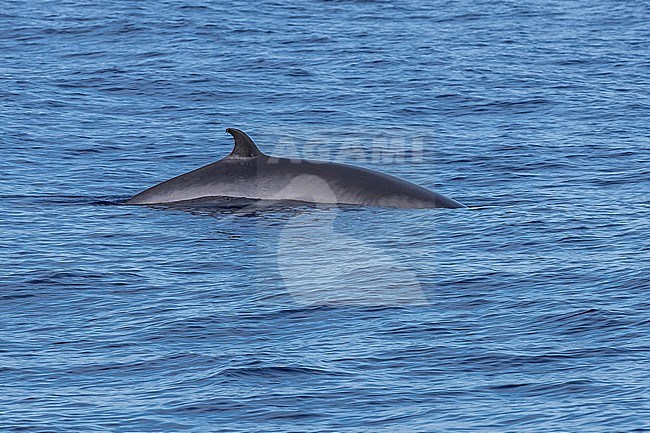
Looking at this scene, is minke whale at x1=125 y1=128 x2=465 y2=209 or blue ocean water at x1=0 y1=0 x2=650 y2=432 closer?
blue ocean water at x1=0 y1=0 x2=650 y2=432

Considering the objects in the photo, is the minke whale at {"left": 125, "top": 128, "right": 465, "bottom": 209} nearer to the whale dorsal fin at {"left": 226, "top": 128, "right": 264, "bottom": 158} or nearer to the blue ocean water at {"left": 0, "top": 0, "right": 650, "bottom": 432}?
the whale dorsal fin at {"left": 226, "top": 128, "right": 264, "bottom": 158}

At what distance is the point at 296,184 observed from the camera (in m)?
21.6

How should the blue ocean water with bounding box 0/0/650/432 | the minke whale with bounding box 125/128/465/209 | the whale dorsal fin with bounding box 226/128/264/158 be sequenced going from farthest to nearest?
the minke whale with bounding box 125/128/465/209
the whale dorsal fin with bounding box 226/128/264/158
the blue ocean water with bounding box 0/0/650/432

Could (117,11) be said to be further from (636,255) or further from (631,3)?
(636,255)

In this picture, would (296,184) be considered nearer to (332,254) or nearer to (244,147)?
(244,147)

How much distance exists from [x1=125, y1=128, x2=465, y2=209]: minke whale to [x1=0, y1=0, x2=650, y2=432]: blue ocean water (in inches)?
11.3

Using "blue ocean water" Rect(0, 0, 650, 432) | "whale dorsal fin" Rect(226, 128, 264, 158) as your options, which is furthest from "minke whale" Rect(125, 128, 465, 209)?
"blue ocean water" Rect(0, 0, 650, 432)

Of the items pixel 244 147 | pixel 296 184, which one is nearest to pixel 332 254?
pixel 296 184

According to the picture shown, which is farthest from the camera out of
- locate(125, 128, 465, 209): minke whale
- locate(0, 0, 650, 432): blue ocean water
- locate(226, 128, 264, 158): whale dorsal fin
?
locate(125, 128, 465, 209): minke whale

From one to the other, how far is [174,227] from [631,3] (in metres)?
34.0

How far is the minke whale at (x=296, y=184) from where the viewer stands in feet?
70.6

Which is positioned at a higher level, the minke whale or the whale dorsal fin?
the whale dorsal fin

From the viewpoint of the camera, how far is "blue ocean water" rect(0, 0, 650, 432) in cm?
1368

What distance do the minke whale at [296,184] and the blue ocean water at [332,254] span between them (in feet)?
0.94
